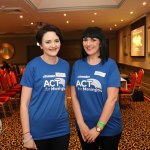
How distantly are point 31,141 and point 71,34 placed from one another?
15.6 m

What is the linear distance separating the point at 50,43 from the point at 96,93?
49cm

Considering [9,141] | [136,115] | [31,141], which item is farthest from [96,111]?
[136,115]

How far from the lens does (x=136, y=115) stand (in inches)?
241

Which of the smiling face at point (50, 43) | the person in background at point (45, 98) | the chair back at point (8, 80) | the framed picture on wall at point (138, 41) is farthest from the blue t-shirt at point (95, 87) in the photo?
the framed picture on wall at point (138, 41)

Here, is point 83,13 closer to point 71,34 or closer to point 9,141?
point 9,141

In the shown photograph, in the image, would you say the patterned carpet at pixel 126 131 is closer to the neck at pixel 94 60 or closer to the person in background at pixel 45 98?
the person in background at pixel 45 98

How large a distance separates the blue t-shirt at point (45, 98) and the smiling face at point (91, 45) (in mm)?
253

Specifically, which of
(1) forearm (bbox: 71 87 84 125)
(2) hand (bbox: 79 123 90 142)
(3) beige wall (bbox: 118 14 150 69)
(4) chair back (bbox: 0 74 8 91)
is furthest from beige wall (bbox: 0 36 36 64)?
(2) hand (bbox: 79 123 90 142)

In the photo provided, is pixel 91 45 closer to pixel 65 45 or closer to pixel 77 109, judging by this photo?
pixel 77 109

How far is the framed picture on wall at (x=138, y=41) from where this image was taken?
393 inches

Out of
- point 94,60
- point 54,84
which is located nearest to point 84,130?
point 54,84

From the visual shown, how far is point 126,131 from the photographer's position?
4.81 m

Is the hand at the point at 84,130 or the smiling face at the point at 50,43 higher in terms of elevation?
the smiling face at the point at 50,43

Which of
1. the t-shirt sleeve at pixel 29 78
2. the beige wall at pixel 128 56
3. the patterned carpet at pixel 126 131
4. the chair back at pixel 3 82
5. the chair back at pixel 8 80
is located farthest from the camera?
the beige wall at pixel 128 56
